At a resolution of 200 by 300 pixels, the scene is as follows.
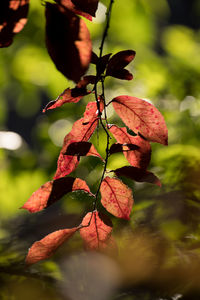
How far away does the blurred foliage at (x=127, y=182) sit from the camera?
0.96m

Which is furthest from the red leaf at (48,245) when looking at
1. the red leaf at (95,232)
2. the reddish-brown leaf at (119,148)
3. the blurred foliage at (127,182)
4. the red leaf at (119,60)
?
the blurred foliage at (127,182)

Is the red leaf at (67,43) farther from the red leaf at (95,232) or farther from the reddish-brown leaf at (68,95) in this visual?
the red leaf at (95,232)

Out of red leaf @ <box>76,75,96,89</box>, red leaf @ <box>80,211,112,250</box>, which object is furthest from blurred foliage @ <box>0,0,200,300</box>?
red leaf @ <box>76,75,96,89</box>

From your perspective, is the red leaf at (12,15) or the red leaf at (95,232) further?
the red leaf at (95,232)

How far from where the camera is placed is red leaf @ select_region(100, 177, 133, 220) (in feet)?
1.39

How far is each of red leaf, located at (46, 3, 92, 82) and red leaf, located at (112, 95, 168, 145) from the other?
0.48 ft

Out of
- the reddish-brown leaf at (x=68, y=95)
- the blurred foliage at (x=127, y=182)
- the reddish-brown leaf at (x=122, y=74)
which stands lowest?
the blurred foliage at (x=127, y=182)

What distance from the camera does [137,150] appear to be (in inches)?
15.6

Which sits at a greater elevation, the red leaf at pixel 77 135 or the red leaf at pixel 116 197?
the red leaf at pixel 77 135

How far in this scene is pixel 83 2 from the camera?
1.06 ft

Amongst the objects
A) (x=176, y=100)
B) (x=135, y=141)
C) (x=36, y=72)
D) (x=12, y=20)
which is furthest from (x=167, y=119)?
(x=12, y=20)

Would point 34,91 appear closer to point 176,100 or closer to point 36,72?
point 36,72

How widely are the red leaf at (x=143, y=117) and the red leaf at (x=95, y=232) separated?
14cm

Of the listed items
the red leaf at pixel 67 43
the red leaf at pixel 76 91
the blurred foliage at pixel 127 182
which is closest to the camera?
the red leaf at pixel 67 43
